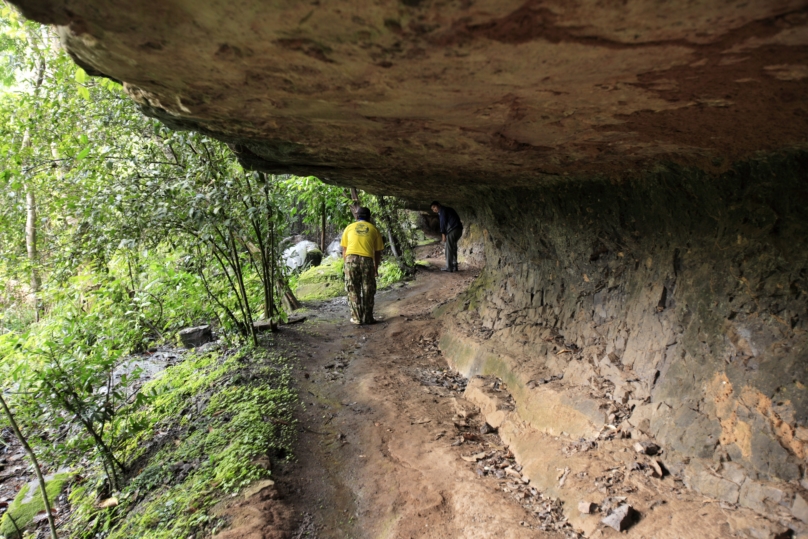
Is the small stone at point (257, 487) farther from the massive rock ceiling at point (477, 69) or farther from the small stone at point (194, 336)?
the small stone at point (194, 336)

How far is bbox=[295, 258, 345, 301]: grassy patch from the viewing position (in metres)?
12.2

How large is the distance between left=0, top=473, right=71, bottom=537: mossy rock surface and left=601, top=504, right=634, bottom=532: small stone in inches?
240

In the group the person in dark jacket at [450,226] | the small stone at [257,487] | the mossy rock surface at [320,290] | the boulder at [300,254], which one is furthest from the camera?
the boulder at [300,254]

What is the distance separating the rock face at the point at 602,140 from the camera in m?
1.79

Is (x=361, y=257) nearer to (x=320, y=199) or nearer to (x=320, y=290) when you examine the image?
(x=320, y=290)

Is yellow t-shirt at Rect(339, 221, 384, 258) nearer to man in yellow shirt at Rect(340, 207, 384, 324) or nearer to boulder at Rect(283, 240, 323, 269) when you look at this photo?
man in yellow shirt at Rect(340, 207, 384, 324)

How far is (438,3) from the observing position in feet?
5.28

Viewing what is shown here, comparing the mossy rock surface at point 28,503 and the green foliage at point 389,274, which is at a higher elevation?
the green foliage at point 389,274

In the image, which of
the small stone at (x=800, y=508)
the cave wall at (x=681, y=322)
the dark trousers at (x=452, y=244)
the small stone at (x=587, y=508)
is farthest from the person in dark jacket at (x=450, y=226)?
the small stone at (x=800, y=508)

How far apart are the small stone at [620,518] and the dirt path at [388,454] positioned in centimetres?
48

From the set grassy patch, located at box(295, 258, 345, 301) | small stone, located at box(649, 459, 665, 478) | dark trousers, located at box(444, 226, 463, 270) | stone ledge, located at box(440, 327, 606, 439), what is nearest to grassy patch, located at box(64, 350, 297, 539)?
stone ledge, located at box(440, 327, 606, 439)

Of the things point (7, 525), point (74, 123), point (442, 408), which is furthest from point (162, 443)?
point (74, 123)

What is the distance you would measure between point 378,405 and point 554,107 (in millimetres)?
3748

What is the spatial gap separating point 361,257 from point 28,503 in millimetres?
5555
